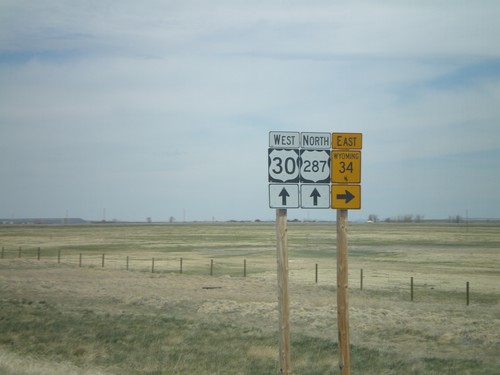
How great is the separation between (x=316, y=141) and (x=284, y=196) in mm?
1076

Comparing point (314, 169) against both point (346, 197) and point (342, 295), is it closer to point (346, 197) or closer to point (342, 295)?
point (346, 197)

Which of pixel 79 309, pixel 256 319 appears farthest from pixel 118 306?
pixel 256 319

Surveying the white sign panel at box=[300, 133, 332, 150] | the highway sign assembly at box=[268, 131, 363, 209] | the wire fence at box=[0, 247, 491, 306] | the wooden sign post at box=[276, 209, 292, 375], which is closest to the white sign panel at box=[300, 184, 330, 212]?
the highway sign assembly at box=[268, 131, 363, 209]

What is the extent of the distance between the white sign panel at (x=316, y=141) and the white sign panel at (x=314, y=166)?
83mm

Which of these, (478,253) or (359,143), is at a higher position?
(359,143)

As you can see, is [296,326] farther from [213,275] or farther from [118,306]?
[213,275]

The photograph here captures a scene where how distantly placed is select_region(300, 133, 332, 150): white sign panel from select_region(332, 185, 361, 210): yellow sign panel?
702mm

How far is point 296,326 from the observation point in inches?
861

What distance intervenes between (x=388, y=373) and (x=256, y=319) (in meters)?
9.51

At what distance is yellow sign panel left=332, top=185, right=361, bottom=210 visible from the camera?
9.26 meters

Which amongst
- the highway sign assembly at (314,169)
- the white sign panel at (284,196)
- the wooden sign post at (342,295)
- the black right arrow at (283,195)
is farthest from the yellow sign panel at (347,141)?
the wooden sign post at (342,295)

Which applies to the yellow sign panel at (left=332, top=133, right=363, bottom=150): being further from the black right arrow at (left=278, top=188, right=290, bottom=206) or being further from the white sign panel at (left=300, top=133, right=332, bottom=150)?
the black right arrow at (left=278, top=188, right=290, bottom=206)

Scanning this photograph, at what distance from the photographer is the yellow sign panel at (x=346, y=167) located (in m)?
9.33

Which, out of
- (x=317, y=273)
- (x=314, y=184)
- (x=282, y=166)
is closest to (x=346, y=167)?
(x=314, y=184)
